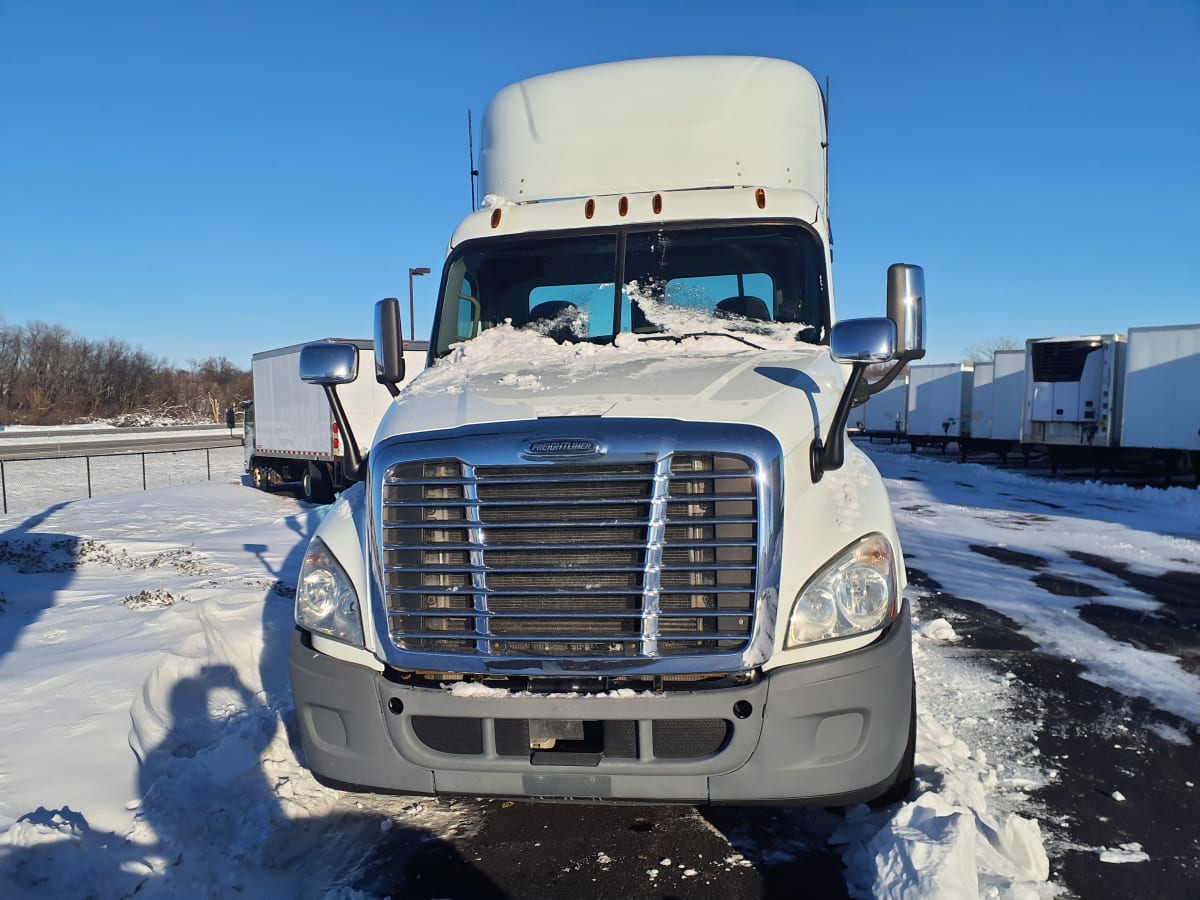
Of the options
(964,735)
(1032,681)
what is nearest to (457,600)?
(964,735)

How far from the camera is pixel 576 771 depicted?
2.72 meters

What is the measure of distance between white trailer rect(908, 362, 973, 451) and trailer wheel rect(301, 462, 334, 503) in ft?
74.8

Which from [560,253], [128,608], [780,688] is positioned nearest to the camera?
[780,688]

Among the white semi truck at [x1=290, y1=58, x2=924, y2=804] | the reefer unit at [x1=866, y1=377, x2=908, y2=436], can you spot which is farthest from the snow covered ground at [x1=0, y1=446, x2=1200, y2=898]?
the reefer unit at [x1=866, y1=377, x2=908, y2=436]

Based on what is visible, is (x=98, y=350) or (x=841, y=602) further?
(x=98, y=350)

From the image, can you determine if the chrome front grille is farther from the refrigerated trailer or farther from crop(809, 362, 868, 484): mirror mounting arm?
the refrigerated trailer

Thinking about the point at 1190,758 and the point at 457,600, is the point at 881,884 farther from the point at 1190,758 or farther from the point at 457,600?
the point at 1190,758

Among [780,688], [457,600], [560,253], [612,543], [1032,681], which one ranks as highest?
[560,253]

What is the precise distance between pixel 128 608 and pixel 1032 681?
280 inches

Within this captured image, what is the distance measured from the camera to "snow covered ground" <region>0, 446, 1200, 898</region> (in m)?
2.88

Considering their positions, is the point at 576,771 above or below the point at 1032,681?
above

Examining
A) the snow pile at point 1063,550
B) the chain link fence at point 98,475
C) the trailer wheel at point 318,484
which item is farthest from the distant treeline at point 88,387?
the snow pile at point 1063,550

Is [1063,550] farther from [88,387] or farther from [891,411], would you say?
[88,387]

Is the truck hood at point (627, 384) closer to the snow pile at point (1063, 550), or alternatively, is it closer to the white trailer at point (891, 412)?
the snow pile at point (1063, 550)
